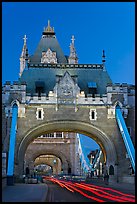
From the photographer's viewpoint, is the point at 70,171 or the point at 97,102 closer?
the point at 97,102

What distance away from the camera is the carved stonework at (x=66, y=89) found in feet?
146

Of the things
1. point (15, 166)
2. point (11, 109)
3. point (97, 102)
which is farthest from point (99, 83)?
point (15, 166)

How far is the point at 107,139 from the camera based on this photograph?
43438 mm

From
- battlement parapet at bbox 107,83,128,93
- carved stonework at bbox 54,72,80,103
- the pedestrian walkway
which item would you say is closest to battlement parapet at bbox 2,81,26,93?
carved stonework at bbox 54,72,80,103

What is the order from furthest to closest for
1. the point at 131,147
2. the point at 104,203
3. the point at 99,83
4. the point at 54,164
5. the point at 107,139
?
the point at 54,164 → the point at 99,83 → the point at 107,139 → the point at 131,147 → the point at 104,203

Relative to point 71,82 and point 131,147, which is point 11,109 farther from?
point 131,147

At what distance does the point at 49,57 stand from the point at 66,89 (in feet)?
73.9

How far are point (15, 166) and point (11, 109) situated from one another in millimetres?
6892

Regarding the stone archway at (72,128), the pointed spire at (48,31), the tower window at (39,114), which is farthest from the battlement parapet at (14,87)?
the pointed spire at (48,31)

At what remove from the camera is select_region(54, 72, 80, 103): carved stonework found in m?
44.5

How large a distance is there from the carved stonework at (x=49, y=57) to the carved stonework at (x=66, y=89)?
20324mm

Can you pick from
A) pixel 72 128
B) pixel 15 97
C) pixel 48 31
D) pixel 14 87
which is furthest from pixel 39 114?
pixel 48 31

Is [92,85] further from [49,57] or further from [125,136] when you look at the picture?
[49,57]

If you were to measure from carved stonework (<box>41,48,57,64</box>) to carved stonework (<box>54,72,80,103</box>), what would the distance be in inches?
800
